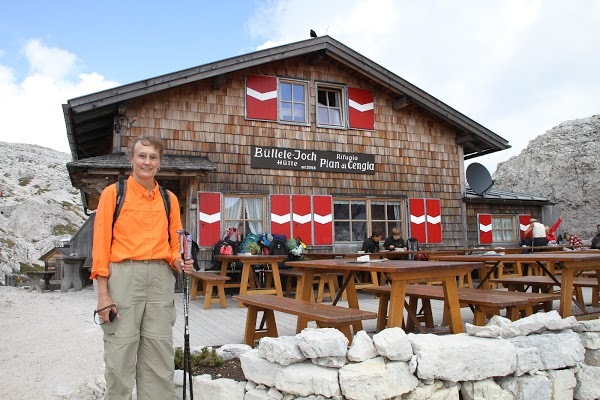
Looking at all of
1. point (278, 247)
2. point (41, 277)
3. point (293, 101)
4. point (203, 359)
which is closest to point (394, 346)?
point (203, 359)

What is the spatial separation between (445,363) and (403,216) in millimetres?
8202

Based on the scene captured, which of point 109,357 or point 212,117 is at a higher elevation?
point 212,117

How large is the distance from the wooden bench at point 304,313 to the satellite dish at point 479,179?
9.33 m

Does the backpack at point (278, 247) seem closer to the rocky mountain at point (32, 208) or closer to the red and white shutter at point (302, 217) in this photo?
the red and white shutter at point (302, 217)

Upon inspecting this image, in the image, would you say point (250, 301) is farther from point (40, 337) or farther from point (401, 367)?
point (40, 337)

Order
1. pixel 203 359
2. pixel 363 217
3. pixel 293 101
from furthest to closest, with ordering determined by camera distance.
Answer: pixel 363 217 → pixel 293 101 → pixel 203 359

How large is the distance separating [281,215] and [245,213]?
2.43 ft

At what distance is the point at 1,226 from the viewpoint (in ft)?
95.0

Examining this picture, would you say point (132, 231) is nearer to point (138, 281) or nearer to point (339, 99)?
point (138, 281)

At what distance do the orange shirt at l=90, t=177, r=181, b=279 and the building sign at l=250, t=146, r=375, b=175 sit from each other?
7109mm

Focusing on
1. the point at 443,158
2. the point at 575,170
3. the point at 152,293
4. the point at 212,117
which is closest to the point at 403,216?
the point at 443,158

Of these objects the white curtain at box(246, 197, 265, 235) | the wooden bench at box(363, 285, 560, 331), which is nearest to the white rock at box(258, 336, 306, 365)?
the wooden bench at box(363, 285, 560, 331)

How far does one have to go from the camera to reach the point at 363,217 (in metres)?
10.9

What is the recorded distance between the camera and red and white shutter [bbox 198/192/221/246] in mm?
9273
